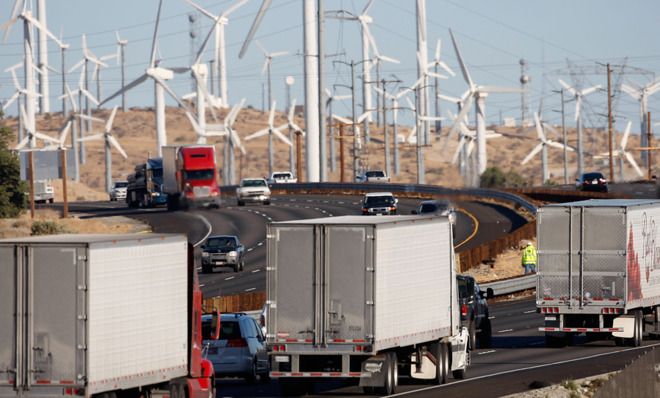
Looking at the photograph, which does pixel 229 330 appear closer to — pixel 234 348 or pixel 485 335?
pixel 234 348

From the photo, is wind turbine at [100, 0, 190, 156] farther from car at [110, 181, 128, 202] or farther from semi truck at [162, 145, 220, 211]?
semi truck at [162, 145, 220, 211]

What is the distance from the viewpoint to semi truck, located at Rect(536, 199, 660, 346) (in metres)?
35.5

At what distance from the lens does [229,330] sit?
→ 29.1m

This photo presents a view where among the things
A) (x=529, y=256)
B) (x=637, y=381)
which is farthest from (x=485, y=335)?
(x=529, y=256)

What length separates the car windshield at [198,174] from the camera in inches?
3410

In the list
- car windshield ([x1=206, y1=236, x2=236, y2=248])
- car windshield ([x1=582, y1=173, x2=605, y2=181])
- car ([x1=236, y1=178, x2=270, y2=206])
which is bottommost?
car windshield ([x1=206, y1=236, x2=236, y2=248])

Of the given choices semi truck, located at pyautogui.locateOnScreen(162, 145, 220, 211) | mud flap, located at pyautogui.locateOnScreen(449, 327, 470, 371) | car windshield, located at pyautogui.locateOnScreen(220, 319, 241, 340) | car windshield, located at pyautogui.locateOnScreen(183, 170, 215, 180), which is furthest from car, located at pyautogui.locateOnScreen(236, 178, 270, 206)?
car windshield, located at pyautogui.locateOnScreen(220, 319, 241, 340)

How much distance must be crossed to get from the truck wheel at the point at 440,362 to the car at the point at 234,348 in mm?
3298

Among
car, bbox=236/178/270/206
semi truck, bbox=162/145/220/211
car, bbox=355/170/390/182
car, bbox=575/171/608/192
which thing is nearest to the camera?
semi truck, bbox=162/145/220/211

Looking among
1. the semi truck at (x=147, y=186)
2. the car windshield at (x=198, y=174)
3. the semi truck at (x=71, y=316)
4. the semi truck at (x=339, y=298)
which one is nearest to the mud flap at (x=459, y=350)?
the semi truck at (x=339, y=298)

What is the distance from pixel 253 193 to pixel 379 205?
2023cm

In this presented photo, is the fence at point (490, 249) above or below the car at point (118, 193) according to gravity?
below

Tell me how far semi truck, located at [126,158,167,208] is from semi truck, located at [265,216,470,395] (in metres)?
68.9

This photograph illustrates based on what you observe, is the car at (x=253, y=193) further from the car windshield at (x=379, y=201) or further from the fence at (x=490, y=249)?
the fence at (x=490, y=249)
